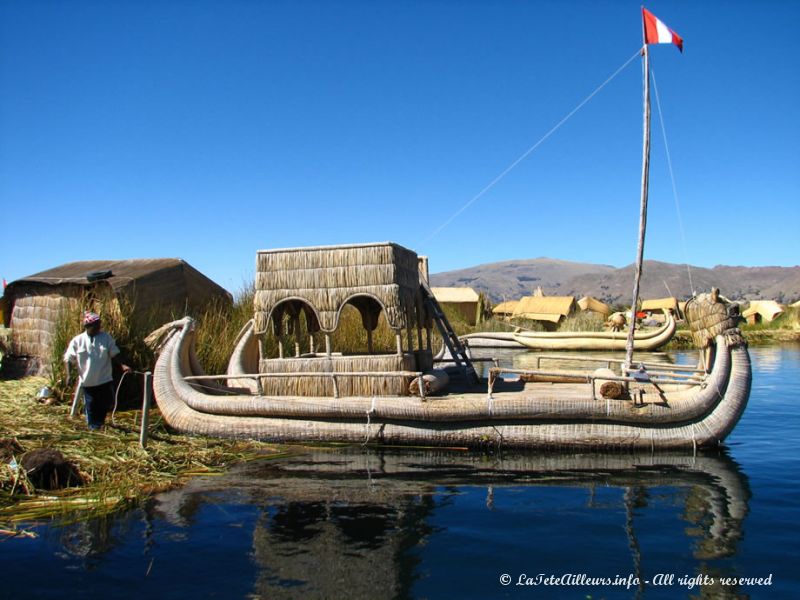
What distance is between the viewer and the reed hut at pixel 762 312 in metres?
42.1

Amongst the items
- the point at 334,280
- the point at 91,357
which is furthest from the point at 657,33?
the point at 91,357

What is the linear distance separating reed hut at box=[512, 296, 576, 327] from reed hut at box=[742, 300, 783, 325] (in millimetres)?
12551

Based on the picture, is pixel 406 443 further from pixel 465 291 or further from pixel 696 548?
pixel 465 291

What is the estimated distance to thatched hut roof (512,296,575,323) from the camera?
38.5 meters

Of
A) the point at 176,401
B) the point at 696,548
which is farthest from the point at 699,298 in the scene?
the point at 176,401

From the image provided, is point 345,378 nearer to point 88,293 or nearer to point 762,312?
point 88,293

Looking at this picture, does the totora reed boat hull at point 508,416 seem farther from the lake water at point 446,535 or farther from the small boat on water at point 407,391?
the lake water at point 446,535

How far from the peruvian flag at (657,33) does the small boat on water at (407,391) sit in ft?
0.82

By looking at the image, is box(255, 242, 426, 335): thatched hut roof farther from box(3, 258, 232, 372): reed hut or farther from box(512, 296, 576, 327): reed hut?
box(512, 296, 576, 327): reed hut

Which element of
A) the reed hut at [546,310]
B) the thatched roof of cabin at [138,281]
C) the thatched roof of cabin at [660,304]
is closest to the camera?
the thatched roof of cabin at [138,281]

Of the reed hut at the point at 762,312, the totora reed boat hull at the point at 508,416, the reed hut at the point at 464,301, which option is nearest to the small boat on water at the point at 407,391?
the totora reed boat hull at the point at 508,416

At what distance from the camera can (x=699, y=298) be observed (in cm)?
902

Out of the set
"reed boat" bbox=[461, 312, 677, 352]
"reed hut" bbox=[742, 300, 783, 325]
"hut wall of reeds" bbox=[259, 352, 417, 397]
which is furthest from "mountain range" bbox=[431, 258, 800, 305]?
"hut wall of reeds" bbox=[259, 352, 417, 397]

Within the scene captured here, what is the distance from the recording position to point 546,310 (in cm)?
3928
